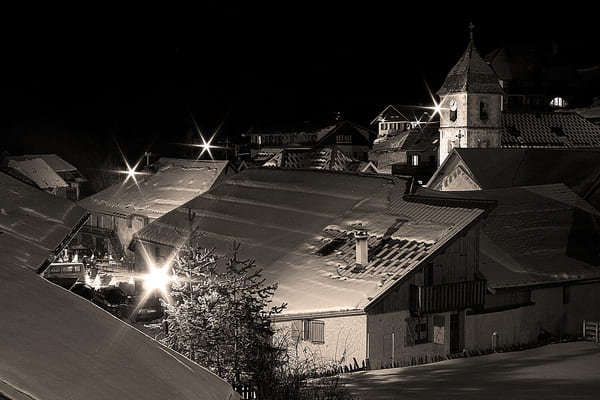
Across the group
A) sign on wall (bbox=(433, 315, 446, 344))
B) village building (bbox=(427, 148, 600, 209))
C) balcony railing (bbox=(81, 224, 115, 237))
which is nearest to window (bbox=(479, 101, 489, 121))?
village building (bbox=(427, 148, 600, 209))

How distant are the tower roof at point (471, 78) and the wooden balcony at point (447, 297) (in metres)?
31.9

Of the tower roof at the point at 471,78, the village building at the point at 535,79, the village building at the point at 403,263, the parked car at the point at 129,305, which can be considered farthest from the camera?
the village building at the point at 535,79

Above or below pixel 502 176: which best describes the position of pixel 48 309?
below

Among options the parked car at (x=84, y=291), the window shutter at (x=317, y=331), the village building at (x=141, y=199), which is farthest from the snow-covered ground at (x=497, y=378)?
the village building at (x=141, y=199)

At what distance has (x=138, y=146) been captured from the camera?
111 meters

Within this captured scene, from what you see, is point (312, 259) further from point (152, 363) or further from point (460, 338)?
point (152, 363)

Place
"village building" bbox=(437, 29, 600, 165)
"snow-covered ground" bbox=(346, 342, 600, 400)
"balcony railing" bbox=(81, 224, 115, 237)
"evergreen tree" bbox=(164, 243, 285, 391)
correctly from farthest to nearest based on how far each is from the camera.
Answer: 1. "village building" bbox=(437, 29, 600, 165)
2. "balcony railing" bbox=(81, 224, 115, 237)
3. "snow-covered ground" bbox=(346, 342, 600, 400)
4. "evergreen tree" bbox=(164, 243, 285, 391)

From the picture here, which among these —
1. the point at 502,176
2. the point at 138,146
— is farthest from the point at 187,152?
the point at 502,176

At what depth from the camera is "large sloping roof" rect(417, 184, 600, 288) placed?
81.1 feet

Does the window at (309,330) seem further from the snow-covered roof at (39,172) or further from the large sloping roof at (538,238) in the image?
the snow-covered roof at (39,172)

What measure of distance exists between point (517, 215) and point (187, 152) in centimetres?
7945

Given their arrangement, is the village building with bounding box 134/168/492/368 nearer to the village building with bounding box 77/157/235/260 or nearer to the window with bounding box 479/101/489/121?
the village building with bounding box 77/157/235/260

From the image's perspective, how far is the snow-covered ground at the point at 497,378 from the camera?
50.2 feet

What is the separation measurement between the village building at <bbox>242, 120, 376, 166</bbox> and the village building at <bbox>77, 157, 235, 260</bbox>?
41.5 m
